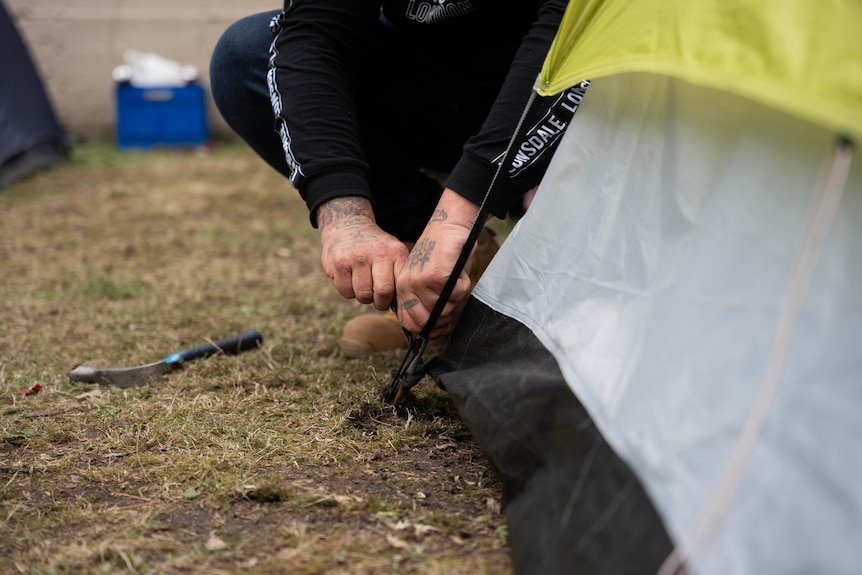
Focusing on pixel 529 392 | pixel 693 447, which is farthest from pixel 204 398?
pixel 693 447

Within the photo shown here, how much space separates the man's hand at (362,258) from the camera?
146 centimetres

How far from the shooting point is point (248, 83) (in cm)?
192

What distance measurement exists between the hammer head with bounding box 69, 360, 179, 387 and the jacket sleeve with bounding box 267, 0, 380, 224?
505 millimetres

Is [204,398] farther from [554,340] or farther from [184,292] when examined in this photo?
[184,292]

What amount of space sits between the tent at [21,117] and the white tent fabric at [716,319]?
3780 mm

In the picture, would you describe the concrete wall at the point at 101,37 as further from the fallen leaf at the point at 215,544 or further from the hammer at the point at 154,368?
the fallen leaf at the point at 215,544

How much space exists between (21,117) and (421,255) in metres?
3.85

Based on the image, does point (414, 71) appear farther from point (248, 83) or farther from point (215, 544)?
point (215, 544)

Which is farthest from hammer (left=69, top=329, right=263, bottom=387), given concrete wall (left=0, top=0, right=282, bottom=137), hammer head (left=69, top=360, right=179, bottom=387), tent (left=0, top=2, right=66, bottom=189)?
concrete wall (left=0, top=0, right=282, bottom=137)

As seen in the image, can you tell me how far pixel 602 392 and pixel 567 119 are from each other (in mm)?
579

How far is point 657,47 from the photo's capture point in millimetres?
1046

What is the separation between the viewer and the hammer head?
5.74ft

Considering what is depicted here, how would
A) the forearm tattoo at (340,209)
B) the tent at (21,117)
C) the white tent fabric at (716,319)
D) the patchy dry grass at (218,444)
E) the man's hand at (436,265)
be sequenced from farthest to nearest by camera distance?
the tent at (21,117) → the forearm tattoo at (340,209) → the man's hand at (436,265) → the patchy dry grass at (218,444) → the white tent fabric at (716,319)

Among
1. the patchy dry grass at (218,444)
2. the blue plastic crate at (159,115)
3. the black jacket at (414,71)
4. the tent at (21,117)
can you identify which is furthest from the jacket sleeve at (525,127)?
the blue plastic crate at (159,115)
